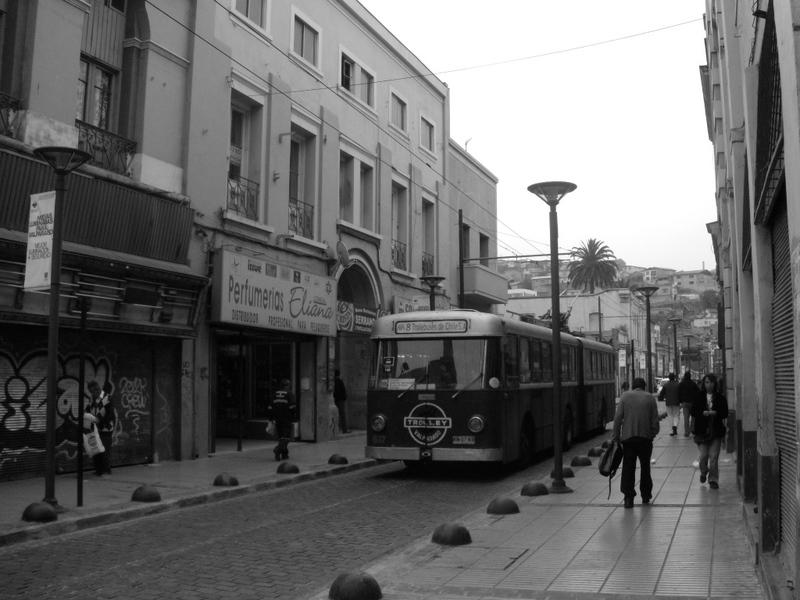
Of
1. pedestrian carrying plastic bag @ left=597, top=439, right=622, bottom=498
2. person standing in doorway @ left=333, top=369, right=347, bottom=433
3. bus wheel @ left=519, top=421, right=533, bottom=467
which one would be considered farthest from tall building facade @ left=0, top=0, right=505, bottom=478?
pedestrian carrying plastic bag @ left=597, top=439, right=622, bottom=498

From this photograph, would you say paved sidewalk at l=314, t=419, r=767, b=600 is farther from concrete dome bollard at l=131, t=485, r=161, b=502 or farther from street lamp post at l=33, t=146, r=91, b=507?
street lamp post at l=33, t=146, r=91, b=507

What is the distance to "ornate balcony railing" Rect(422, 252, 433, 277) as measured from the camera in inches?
1189

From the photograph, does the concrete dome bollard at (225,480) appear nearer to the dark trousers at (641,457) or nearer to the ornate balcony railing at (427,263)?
the dark trousers at (641,457)

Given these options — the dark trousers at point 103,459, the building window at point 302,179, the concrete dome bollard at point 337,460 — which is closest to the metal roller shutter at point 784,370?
the concrete dome bollard at point 337,460

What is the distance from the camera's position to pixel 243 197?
19.7 m

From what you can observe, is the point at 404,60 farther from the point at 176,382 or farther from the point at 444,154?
the point at 176,382

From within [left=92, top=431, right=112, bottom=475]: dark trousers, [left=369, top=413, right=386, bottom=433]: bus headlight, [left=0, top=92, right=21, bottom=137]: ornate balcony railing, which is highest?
[left=0, top=92, right=21, bottom=137]: ornate balcony railing

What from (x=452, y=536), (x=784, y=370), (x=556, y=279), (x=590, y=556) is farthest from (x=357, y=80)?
(x=784, y=370)

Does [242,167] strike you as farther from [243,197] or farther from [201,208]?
[201,208]

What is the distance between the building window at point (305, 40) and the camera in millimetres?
22328

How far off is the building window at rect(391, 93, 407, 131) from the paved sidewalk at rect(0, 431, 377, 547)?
1293cm

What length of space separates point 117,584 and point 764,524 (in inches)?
218

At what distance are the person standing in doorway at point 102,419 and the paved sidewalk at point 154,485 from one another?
0.25m

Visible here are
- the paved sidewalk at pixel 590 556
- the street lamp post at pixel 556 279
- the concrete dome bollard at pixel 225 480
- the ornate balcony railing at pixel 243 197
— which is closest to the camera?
the paved sidewalk at pixel 590 556
